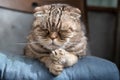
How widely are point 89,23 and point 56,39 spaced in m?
0.73

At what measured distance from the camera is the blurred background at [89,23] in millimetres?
1495

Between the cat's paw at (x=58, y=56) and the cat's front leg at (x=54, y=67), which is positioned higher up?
the cat's paw at (x=58, y=56)

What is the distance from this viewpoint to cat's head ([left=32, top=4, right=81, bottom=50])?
3.47ft

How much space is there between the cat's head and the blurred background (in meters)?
0.33

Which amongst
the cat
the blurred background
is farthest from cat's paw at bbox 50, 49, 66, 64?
the blurred background

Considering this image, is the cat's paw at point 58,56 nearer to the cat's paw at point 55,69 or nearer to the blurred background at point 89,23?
the cat's paw at point 55,69

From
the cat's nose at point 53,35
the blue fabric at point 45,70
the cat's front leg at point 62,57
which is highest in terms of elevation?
the cat's nose at point 53,35

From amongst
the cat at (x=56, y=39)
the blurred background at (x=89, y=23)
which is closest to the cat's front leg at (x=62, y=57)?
the cat at (x=56, y=39)

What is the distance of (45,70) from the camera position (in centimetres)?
103

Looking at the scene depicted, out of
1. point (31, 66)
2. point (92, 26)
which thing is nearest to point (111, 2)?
point (92, 26)

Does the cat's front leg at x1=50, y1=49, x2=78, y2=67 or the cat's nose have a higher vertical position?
the cat's nose

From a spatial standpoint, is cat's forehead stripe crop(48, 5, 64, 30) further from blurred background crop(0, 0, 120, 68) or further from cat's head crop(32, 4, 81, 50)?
blurred background crop(0, 0, 120, 68)

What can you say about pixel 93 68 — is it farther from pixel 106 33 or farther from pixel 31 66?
pixel 106 33

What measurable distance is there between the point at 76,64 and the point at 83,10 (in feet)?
1.87
